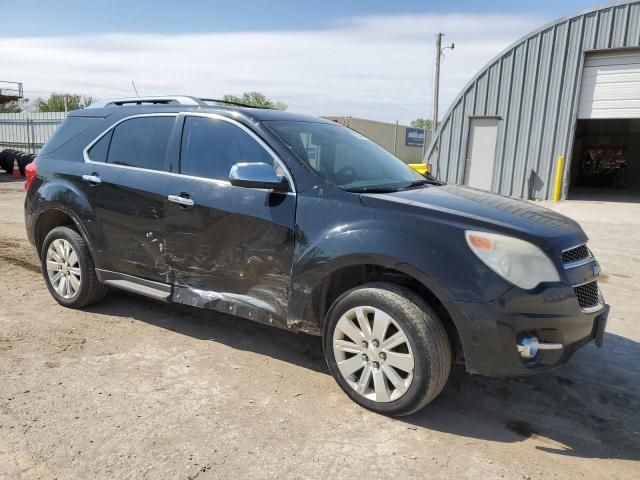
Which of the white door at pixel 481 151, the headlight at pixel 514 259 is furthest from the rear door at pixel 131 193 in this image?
the white door at pixel 481 151

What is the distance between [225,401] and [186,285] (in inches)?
41.6

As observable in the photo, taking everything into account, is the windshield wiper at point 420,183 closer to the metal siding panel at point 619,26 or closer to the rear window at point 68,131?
the rear window at point 68,131

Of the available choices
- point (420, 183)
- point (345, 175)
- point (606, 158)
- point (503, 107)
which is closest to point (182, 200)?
point (345, 175)

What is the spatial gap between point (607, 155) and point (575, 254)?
24926 millimetres

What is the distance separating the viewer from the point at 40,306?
4.65 metres

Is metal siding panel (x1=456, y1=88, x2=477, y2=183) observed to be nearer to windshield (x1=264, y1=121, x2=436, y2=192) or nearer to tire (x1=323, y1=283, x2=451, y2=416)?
windshield (x1=264, y1=121, x2=436, y2=192)

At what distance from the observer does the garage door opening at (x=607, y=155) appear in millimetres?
23344

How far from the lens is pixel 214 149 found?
3684mm

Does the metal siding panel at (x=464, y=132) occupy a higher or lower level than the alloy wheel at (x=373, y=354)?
higher

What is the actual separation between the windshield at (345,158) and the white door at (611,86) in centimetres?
1274

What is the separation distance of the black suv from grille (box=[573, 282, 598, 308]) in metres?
0.02

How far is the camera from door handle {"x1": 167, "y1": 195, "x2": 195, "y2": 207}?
3612 millimetres

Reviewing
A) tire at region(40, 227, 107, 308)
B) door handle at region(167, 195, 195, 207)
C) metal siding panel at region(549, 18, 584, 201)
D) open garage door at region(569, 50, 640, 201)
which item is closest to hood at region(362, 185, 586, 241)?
door handle at region(167, 195, 195, 207)

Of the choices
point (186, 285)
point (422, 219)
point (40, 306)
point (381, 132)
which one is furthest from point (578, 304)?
point (381, 132)
